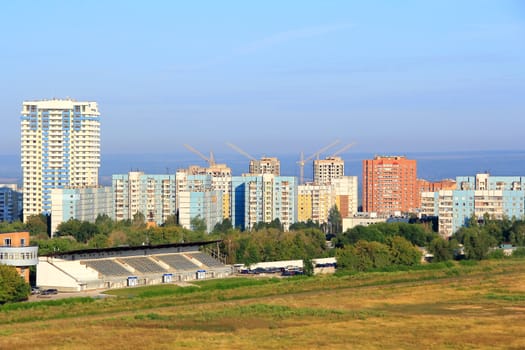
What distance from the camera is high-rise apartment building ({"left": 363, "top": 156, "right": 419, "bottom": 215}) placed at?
82875 mm

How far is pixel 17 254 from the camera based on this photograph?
3444 centimetres

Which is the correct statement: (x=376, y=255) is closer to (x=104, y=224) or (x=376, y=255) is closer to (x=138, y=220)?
(x=104, y=224)

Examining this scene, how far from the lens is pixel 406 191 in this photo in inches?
3268

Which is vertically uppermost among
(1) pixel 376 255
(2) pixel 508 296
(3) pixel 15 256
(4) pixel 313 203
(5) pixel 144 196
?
(5) pixel 144 196

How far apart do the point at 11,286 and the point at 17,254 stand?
2.85 metres

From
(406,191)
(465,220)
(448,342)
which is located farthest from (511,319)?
(406,191)

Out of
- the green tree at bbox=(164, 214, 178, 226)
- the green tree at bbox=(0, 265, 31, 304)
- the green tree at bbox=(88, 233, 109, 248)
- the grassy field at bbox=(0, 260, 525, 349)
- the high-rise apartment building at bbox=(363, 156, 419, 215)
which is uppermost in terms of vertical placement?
the high-rise apartment building at bbox=(363, 156, 419, 215)

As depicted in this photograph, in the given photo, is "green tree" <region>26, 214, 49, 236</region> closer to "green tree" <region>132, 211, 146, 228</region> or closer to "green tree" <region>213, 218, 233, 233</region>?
"green tree" <region>132, 211, 146, 228</region>

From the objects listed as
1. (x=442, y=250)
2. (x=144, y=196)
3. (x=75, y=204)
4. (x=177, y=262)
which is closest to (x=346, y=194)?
(x=144, y=196)

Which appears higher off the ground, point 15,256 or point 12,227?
point 12,227

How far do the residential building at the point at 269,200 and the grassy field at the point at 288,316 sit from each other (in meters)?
25.6

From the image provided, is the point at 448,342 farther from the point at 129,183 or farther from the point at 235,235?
the point at 129,183

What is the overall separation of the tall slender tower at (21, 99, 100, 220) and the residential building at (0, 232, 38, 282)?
28545 millimetres

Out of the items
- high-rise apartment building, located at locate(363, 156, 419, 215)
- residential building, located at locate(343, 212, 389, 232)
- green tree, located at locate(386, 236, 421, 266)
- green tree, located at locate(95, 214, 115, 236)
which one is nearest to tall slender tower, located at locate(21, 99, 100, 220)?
green tree, located at locate(95, 214, 115, 236)
